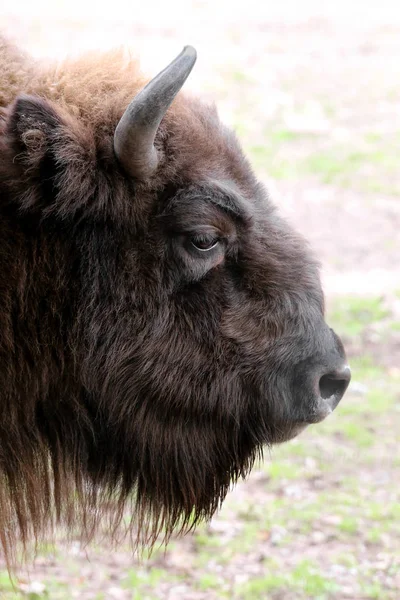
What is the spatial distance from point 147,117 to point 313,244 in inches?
345

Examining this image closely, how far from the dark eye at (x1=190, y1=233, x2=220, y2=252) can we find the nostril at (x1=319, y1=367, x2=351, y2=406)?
2.59 feet

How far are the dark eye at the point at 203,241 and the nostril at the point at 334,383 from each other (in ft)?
2.59

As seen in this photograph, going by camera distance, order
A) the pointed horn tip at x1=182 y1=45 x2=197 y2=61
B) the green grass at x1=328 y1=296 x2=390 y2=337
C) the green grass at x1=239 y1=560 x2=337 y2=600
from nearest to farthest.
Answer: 1. the pointed horn tip at x1=182 y1=45 x2=197 y2=61
2. the green grass at x1=239 y1=560 x2=337 y2=600
3. the green grass at x1=328 y1=296 x2=390 y2=337

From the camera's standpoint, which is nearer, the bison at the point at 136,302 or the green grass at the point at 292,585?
the bison at the point at 136,302

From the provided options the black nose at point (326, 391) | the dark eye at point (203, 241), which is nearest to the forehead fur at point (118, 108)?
the dark eye at point (203, 241)

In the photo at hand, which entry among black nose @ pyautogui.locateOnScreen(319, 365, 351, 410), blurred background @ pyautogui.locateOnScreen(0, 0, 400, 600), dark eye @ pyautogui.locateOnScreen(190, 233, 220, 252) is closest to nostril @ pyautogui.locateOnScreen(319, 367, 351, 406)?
black nose @ pyautogui.locateOnScreen(319, 365, 351, 410)

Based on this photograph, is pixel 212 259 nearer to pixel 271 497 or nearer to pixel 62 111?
pixel 62 111

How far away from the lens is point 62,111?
12.9 feet

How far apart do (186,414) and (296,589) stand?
6.52 feet

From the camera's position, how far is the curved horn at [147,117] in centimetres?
374

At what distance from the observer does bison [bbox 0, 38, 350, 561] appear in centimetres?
392

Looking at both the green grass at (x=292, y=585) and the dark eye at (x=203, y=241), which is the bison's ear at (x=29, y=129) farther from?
the green grass at (x=292, y=585)

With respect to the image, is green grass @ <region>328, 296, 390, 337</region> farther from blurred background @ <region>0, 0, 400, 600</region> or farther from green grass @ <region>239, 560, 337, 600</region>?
green grass @ <region>239, 560, 337, 600</region>

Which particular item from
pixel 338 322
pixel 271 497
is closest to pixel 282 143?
pixel 338 322
